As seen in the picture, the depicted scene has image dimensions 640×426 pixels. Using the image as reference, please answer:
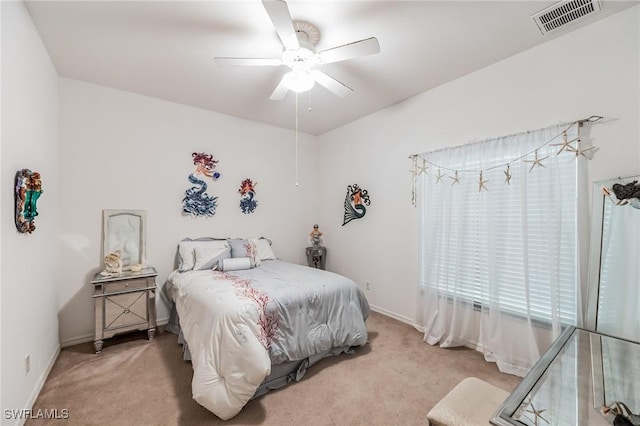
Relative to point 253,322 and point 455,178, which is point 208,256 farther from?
point 455,178

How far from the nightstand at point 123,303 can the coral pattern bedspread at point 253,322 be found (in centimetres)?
27

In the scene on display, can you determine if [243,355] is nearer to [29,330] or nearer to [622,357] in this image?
[29,330]

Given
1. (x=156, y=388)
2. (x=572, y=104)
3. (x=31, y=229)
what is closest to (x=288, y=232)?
(x=156, y=388)

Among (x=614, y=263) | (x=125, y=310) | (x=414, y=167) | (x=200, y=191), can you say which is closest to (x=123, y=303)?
(x=125, y=310)

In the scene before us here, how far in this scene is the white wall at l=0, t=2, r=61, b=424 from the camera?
5.08 ft

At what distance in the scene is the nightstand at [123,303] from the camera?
2602 mm

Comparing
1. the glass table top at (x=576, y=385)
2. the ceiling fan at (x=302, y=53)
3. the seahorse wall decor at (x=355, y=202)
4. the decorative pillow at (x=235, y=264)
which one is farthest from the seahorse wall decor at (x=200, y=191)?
the glass table top at (x=576, y=385)

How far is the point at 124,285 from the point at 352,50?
2967 mm

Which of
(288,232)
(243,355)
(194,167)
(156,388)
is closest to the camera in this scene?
(243,355)

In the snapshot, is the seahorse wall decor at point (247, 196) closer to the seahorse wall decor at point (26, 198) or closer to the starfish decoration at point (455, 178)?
the seahorse wall decor at point (26, 198)

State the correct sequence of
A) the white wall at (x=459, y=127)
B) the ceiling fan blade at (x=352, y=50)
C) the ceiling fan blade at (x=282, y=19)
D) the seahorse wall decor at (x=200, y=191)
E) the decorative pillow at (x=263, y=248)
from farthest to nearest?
the decorative pillow at (x=263, y=248) → the seahorse wall decor at (x=200, y=191) → the white wall at (x=459, y=127) → the ceiling fan blade at (x=352, y=50) → the ceiling fan blade at (x=282, y=19)

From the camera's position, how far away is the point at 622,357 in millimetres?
1417

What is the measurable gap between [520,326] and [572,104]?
183 cm

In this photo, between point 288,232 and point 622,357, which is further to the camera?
point 288,232
